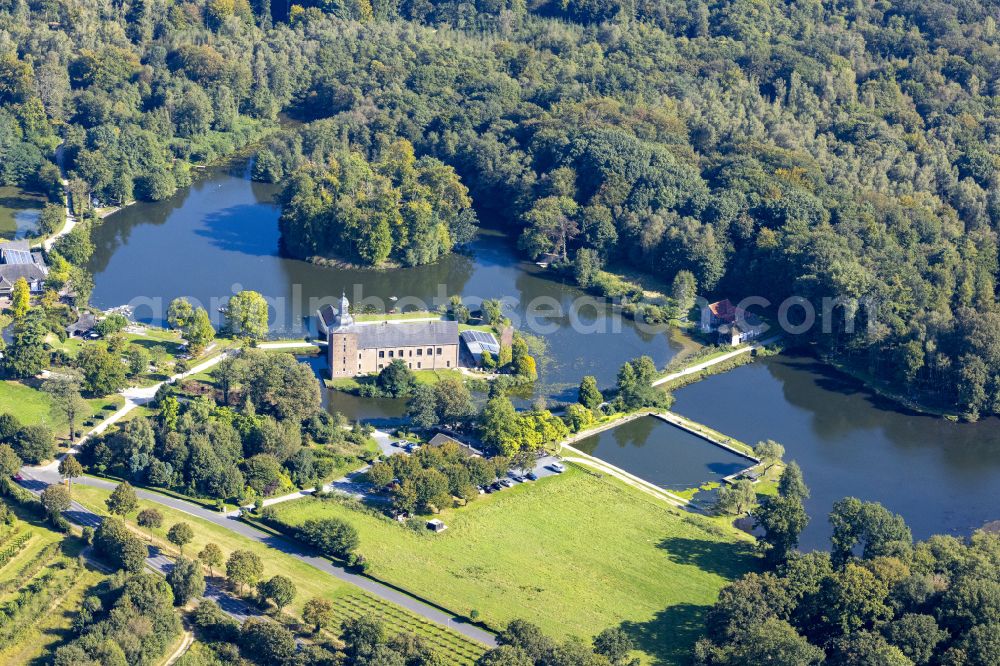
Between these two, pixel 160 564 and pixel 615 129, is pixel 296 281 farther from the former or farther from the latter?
pixel 160 564

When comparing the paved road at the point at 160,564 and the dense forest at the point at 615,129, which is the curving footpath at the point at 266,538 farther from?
the dense forest at the point at 615,129

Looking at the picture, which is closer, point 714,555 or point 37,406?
point 714,555

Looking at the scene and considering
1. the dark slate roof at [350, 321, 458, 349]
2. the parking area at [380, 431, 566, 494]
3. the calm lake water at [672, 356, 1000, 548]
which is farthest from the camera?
the dark slate roof at [350, 321, 458, 349]

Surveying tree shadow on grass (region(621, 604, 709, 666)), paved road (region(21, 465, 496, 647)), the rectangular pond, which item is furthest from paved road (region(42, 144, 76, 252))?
tree shadow on grass (region(621, 604, 709, 666))

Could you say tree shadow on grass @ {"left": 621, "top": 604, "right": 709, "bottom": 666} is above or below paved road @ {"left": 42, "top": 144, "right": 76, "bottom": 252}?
above

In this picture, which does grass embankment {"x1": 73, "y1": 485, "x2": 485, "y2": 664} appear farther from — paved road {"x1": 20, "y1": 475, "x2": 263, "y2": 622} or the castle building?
the castle building

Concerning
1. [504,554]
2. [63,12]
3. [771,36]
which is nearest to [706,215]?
[771,36]

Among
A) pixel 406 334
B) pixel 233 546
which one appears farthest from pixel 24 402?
pixel 406 334
